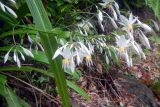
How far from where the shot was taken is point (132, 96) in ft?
13.6

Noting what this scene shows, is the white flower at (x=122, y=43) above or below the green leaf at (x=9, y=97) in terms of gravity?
above

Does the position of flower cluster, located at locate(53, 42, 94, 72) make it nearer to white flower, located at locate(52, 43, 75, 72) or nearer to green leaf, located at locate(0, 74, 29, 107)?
white flower, located at locate(52, 43, 75, 72)

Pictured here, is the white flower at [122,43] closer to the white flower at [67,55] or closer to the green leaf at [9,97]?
the white flower at [67,55]

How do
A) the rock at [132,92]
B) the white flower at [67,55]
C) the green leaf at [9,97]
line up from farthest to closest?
the rock at [132,92] → the green leaf at [9,97] → the white flower at [67,55]

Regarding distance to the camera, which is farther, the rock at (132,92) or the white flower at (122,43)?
the rock at (132,92)

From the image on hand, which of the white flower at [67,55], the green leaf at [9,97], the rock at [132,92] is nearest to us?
the white flower at [67,55]

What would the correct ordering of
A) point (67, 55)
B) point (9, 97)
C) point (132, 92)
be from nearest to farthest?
point (67, 55), point (9, 97), point (132, 92)

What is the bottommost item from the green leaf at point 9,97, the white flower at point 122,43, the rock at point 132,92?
the rock at point 132,92

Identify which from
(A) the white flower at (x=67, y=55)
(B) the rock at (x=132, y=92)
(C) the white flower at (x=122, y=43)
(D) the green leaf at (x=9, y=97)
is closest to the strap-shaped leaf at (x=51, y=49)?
(A) the white flower at (x=67, y=55)

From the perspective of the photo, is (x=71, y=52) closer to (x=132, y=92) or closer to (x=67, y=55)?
(x=67, y=55)

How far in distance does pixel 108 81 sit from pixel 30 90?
4.18 ft

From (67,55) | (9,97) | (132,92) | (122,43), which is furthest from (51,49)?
(132,92)

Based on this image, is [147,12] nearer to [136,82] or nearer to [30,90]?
[136,82]

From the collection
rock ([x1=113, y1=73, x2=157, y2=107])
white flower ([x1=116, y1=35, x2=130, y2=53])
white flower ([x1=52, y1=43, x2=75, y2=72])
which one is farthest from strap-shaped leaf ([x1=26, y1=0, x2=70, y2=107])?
rock ([x1=113, y1=73, x2=157, y2=107])
